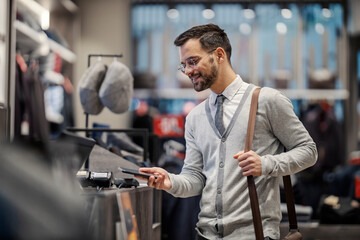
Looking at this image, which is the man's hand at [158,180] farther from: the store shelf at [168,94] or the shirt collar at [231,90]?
the store shelf at [168,94]

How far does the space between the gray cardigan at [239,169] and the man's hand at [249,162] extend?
0.32 feet

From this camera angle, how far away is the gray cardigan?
2152 millimetres

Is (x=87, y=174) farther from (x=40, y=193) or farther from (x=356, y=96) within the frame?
(x=356, y=96)

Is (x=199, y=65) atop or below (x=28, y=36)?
below

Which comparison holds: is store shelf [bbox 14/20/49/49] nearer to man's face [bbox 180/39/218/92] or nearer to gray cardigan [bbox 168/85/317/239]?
man's face [bbox 180/39/218/92]

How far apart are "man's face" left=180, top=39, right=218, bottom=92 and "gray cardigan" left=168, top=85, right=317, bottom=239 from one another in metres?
0.14

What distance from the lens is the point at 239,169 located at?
2.20 meters

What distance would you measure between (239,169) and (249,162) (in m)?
0.21

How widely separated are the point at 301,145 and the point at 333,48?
20.3ft

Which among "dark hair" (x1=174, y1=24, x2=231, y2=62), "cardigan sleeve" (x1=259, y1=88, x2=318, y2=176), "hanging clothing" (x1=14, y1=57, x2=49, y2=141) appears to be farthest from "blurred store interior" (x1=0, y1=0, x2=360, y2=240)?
"cardigan sleeve" (x1=259, y1=88, x2=318, y2=176)

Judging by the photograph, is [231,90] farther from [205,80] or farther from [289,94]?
[289,94]

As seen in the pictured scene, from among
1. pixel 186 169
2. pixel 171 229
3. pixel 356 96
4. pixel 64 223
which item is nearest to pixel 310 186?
pixel 356 96

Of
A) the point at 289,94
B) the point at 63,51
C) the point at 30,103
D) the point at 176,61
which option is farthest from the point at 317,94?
the point at 30,103

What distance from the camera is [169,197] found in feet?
14.0
